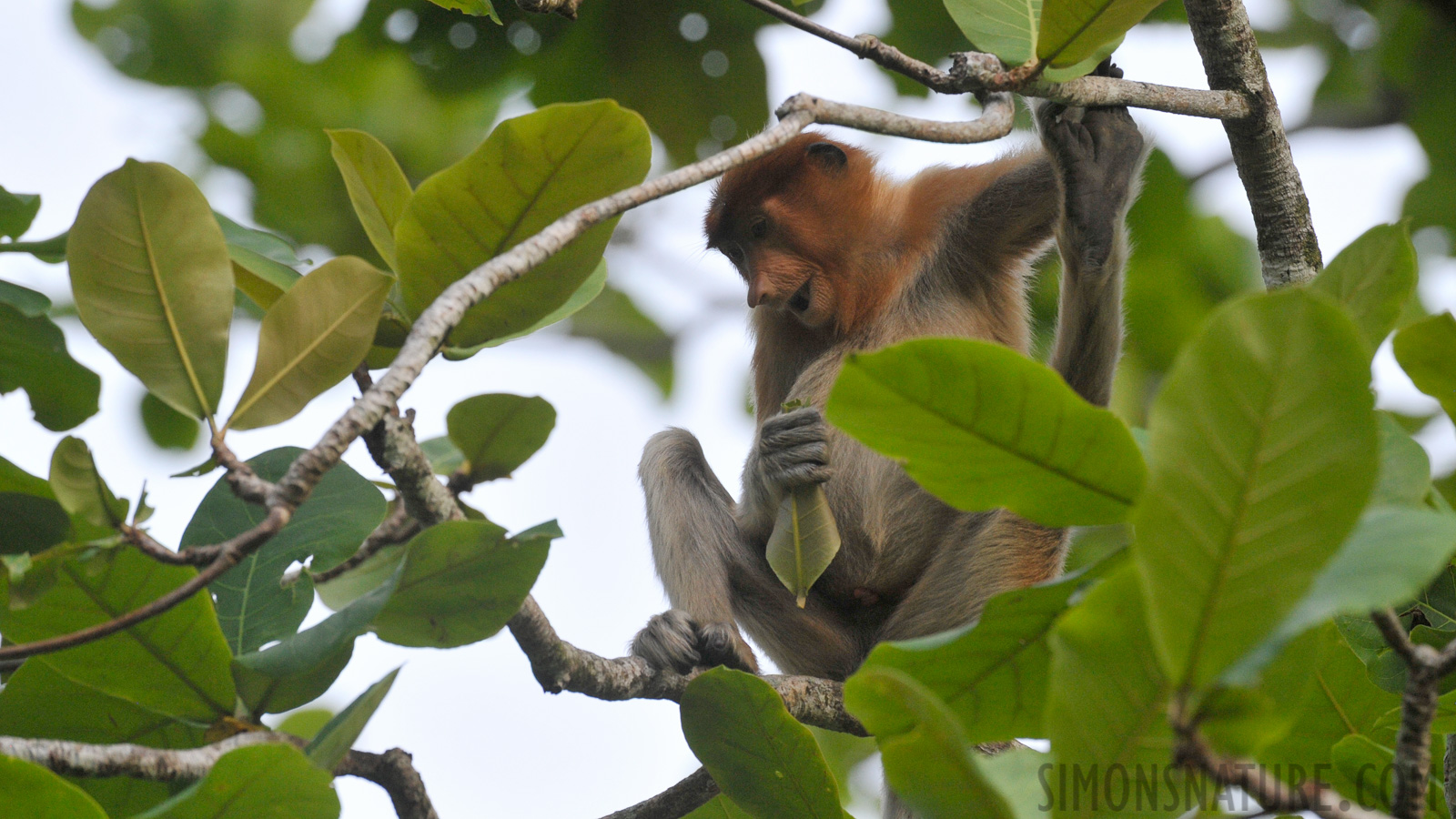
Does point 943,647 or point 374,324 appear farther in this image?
point 374,324

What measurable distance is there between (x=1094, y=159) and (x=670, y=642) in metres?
1.85

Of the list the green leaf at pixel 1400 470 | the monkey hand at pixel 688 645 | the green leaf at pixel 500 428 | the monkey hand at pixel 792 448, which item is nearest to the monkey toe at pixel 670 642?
the monkey hand at pixel 688 645

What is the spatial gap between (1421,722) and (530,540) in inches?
41.9

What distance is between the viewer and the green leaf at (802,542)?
2539 mm

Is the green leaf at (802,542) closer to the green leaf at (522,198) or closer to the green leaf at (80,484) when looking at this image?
the green leaf at (522,198)

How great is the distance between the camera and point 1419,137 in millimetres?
4539

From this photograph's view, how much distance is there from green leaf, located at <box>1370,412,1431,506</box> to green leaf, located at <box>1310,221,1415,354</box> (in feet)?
0.34

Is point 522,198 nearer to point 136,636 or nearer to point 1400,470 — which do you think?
point 136,636

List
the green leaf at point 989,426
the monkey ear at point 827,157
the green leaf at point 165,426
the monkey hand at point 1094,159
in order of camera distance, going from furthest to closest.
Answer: the monkey ear at point 827,157 < the green leaf at point 165,426 < the monkey hand at point 1094,159 < the green leaf at point 989,426

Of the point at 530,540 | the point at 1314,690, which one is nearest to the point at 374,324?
the point at 530,540

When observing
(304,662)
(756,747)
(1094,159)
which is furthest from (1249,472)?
(1094,159)

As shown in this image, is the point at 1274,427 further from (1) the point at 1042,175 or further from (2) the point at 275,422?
(1) the point at 1042,175

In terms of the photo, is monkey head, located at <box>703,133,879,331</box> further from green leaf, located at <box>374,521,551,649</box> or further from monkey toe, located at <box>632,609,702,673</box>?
green leaf, located at <box>374,521,551,649</box>

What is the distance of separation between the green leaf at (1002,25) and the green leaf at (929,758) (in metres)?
1.36
